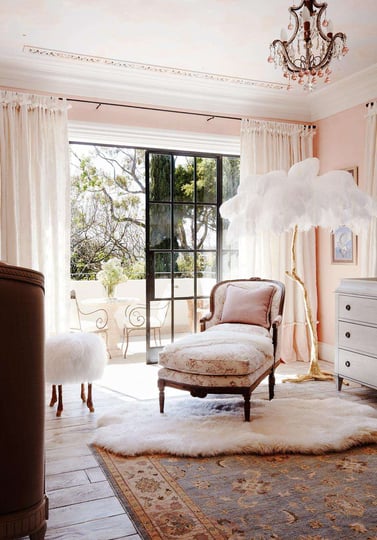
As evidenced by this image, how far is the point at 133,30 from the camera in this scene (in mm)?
3736

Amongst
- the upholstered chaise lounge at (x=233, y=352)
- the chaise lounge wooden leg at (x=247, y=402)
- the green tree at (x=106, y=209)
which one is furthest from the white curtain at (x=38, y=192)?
the green tree at (x=106, y=209)

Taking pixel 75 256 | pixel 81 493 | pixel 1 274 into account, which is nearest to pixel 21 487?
pixel 1 274

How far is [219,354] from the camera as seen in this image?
321cm

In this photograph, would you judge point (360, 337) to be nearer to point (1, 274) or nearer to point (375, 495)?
point (375, 495)

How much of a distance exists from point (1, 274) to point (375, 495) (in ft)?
6.56

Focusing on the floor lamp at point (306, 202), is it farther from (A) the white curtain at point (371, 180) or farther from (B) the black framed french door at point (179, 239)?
(B) the black framed french door at point (179, 239)

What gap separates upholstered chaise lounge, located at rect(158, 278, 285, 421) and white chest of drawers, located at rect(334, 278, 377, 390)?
1.76 feet

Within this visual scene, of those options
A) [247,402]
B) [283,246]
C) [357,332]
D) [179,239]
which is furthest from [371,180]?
[247,402]

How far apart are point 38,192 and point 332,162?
3119 millimetres

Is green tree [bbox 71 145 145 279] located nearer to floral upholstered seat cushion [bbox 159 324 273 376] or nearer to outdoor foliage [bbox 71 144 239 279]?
outdoor foliage [bbox 71 144 239 279]

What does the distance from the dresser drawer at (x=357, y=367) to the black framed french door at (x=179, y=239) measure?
1.74m

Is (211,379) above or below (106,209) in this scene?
below

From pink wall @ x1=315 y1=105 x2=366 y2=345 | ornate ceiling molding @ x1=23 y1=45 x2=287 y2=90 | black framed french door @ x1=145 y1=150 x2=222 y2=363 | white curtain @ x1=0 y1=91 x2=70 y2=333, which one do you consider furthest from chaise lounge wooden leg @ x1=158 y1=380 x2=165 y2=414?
ornate ceiling molding @ x1=23 y1=45 x2=287 y2=90

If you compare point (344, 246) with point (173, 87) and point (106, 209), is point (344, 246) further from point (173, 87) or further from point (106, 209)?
point (106, 209)
